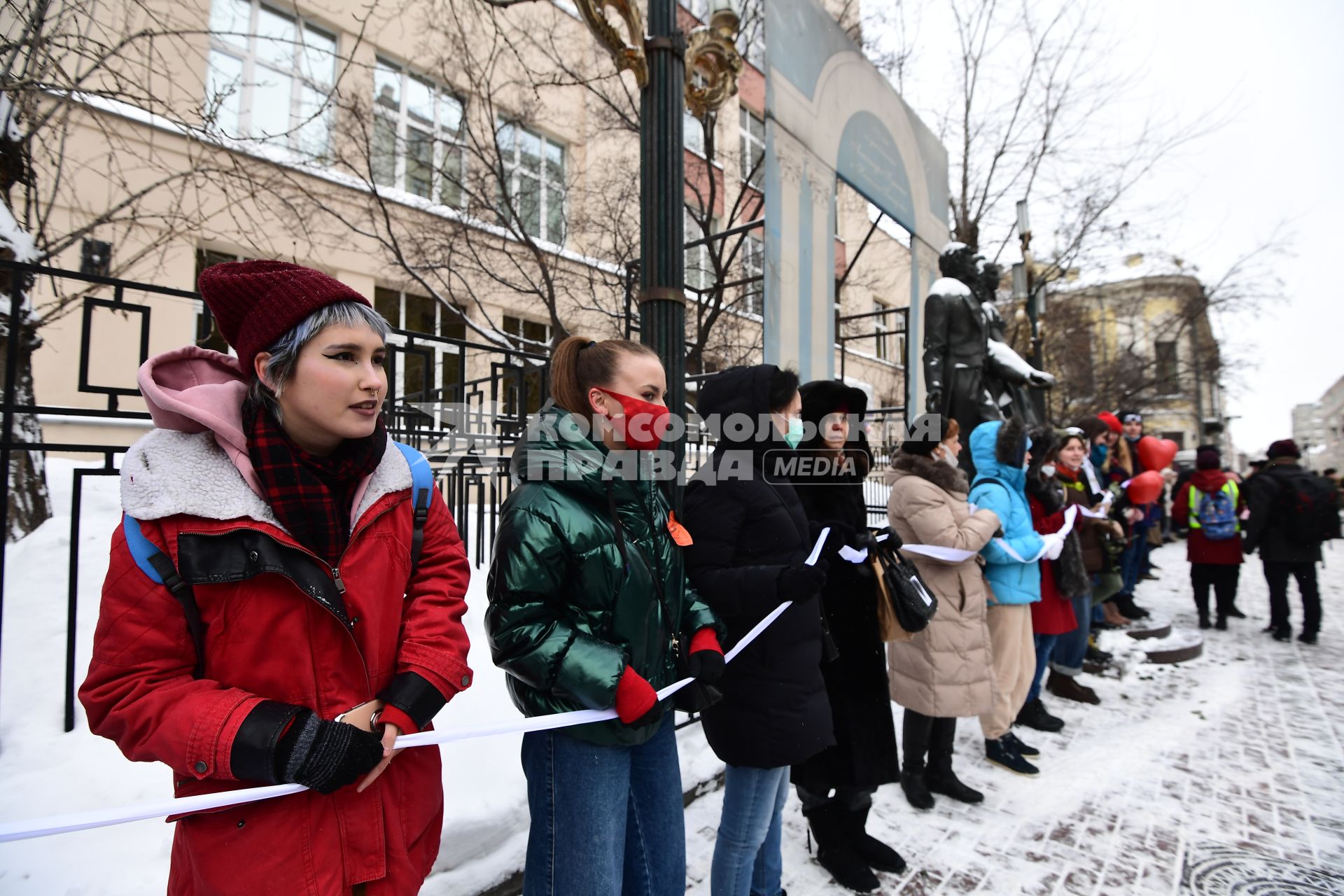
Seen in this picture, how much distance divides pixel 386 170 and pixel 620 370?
10.00 m

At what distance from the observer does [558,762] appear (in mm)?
1753

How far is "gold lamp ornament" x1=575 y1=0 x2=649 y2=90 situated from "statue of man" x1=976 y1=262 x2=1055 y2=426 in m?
3.88

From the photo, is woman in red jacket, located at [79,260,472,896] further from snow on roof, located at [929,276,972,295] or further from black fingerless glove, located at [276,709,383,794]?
snow on roof, located at [929,276,972,295]

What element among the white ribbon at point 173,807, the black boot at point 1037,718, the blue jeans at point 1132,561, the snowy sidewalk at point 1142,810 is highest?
the white ribbon at point 173,807

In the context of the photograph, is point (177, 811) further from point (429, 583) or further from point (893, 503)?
point (893, 503)

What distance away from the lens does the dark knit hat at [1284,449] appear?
709 centimetres

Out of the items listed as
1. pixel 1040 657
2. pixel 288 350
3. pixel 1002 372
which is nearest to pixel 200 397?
pixel 288 350

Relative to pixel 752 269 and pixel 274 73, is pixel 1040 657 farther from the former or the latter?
pixel 274 73

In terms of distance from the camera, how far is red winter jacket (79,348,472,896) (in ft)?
3.72

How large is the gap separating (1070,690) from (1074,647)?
0.32 m

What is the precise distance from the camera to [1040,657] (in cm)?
442

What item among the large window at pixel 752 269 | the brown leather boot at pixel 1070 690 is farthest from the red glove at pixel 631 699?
the large window at pixel 752 269

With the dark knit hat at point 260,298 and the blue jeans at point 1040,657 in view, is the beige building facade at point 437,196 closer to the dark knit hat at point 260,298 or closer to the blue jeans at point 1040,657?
the blue jeans at point 1040,657

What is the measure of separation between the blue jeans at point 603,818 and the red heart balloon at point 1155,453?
7191 millimetres
